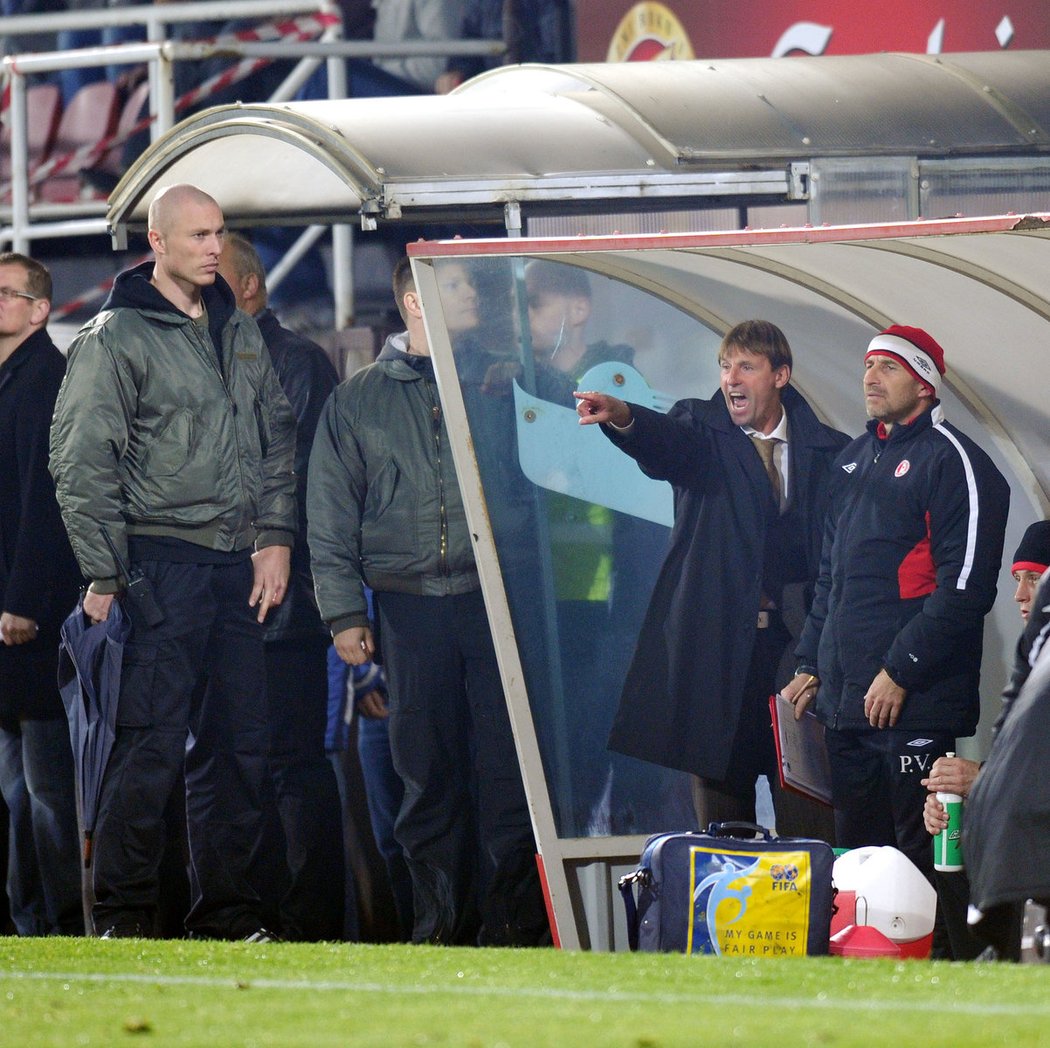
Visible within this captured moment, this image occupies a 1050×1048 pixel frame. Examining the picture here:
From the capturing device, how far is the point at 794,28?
12125 mm

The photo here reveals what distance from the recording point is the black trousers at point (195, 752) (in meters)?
8.46

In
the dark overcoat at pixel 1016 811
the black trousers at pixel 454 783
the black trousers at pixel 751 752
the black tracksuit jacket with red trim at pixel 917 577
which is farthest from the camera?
the black trousers at pixel 454 783

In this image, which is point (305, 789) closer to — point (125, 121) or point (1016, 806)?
point (1016, 806)

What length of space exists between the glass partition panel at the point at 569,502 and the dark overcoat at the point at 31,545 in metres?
1.70

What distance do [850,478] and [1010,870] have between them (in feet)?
6.25

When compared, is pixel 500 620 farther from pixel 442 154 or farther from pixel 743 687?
pixel 442 154

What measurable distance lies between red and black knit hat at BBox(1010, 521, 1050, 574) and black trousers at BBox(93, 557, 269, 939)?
2.42 meters

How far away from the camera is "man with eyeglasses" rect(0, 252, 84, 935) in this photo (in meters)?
9.30

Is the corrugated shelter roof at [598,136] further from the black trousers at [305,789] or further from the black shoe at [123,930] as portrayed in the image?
the black shoe at [123,930]

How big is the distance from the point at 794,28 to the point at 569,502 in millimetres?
4245

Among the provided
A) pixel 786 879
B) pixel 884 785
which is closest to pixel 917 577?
pixel 884 785

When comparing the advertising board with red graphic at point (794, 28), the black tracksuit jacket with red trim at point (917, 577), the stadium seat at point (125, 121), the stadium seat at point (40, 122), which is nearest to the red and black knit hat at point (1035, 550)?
the black tracksuit jacket with red trim at point (917, 577)

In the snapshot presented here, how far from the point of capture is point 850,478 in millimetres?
8562

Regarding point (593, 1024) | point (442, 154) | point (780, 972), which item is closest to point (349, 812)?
point (442, 154)
